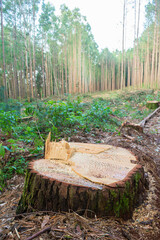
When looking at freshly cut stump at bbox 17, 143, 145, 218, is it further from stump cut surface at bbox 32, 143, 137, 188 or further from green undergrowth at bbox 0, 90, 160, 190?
green undergrowth at bbox 0, 90, 160, 190

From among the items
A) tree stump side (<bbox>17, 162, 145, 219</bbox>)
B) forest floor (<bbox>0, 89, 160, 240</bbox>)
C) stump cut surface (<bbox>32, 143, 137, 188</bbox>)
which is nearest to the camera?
forest floor (<bbox>0, 89, 160, 240</bbox>)

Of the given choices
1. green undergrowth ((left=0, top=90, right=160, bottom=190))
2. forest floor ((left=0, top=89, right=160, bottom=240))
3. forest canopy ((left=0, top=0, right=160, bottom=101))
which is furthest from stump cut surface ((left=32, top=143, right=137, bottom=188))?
forest canopy ((left=0, top=0, right=160, bottom=101))

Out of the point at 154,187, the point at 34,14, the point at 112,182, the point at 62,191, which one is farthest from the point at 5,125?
the point at 34,14

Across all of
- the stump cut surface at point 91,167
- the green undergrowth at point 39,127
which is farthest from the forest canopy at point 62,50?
the stump cut surface at point 91,167

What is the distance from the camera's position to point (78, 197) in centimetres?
123

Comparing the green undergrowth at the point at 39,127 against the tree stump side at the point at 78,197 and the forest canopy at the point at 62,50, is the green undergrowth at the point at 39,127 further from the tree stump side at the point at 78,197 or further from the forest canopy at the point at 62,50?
the forest canopy at the point at 62,50

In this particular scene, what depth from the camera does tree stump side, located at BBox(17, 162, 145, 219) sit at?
1.23 m

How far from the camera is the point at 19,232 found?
3.67 feet

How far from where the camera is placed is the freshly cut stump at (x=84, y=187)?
1240 mm

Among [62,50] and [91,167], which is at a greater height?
[62,50]

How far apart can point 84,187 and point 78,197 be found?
92mm

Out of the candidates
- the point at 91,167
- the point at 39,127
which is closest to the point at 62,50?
the point at 39,127

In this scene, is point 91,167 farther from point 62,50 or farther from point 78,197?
point 62,50

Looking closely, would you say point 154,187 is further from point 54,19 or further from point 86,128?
point 54,19
